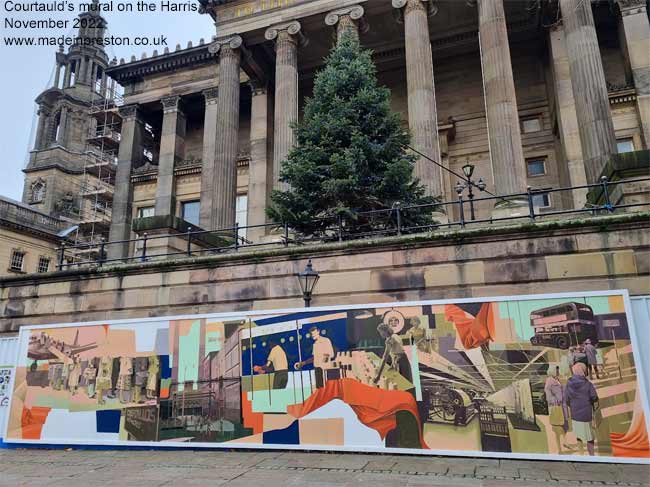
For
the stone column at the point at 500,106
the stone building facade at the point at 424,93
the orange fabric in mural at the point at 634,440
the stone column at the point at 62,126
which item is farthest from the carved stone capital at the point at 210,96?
the stone column at the point at 62,126

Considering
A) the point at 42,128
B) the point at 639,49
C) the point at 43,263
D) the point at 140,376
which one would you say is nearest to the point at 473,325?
the point at 140,376

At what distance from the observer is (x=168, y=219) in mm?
16953

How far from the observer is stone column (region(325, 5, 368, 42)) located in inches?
880

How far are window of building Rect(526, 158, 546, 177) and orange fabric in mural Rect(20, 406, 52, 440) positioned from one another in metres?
24.2

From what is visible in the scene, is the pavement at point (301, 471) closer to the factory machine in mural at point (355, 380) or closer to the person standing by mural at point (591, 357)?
the factory machine in mural at point (355, 380)

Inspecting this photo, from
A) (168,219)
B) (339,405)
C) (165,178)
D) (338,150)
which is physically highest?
(165,178)

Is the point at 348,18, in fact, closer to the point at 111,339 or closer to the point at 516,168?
the point at 516,168

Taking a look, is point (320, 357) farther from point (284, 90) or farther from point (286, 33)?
point (286, 33)

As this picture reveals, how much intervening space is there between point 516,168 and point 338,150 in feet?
23.5

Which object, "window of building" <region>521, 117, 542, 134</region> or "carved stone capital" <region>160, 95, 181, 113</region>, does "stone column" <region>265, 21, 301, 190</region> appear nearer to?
"carved stone capital" <region>160, 95, 181, 113</region>

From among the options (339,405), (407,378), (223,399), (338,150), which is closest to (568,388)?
(407,378)

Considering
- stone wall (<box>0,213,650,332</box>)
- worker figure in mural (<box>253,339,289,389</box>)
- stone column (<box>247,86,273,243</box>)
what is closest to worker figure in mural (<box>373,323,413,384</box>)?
worker figure in mural (<box>253,339,289,389</box>)

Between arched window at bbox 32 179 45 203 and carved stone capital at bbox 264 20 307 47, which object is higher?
arched window at bbox 32 179 45 203

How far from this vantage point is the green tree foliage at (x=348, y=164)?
14211 millimetres
